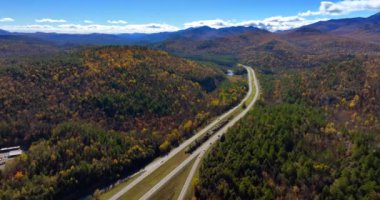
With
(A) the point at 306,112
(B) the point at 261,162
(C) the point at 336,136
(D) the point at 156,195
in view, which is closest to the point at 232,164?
(B) the point at 261,162

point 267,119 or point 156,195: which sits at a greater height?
point 267,119

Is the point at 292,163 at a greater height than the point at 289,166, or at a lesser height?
lesser

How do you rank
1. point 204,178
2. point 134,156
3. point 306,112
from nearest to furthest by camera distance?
point 204,178, point 134,156, point 306,112

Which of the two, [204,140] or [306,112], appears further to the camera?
[306,112]

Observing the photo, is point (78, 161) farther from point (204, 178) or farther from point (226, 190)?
point (226, 190)

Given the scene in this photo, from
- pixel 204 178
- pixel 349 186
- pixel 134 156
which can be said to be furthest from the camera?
pixel 134 156

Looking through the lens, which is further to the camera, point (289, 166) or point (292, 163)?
point (292, 163)

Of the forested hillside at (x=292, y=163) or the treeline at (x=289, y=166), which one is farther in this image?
the forested hillside at (x=292, y=163)

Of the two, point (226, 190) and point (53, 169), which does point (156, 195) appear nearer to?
point (226, 190)

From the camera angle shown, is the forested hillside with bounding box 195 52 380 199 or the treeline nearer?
the treeline
